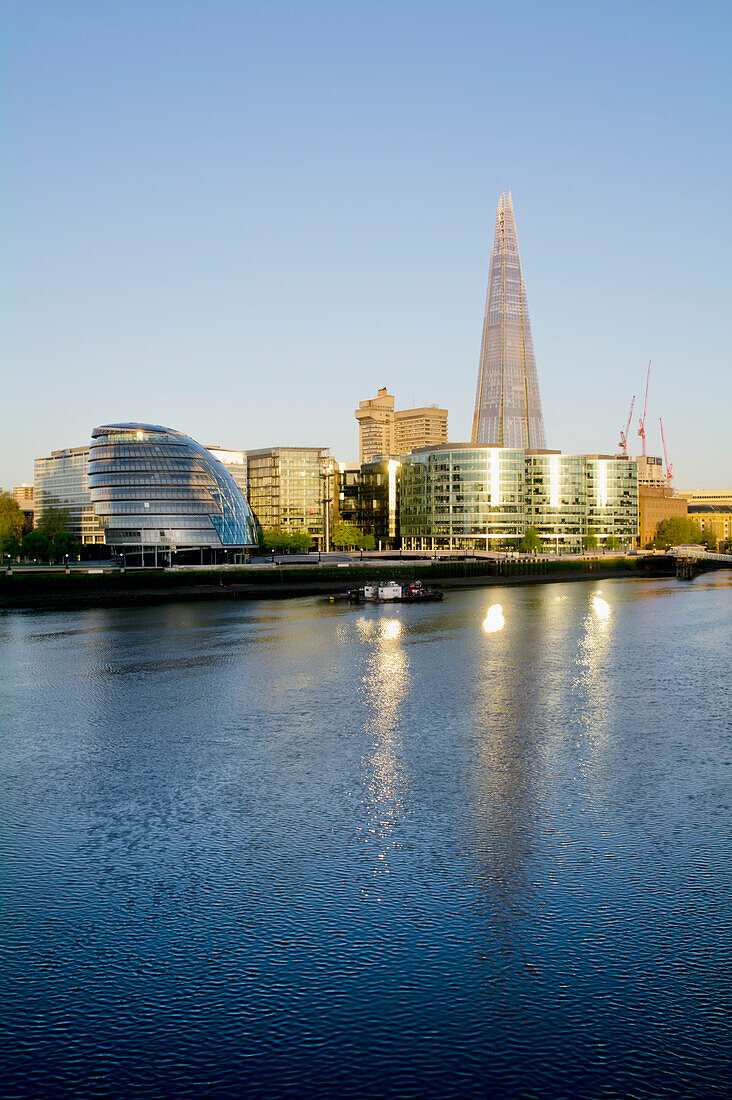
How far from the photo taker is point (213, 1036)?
13.5 meters

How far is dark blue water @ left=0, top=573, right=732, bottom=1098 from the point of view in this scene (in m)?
13.1

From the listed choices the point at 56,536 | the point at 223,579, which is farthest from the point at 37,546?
the point at 223,579

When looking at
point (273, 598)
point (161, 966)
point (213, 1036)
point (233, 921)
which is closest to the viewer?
point (213, 1036)

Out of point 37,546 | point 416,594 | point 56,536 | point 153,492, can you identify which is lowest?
point 416,594

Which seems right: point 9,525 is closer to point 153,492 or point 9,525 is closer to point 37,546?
point 37,546

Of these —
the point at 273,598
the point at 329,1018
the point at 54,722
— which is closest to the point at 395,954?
the point at 329,1018

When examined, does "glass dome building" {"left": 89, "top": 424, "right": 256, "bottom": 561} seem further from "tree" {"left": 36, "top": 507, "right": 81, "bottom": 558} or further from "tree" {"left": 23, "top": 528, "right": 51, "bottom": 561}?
"tree" {"left": 23, "top": 528, "right": 51, "bottom": 561}

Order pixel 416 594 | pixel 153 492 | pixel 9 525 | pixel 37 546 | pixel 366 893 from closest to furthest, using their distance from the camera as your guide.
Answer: pixel 366 893 < pixel 416 594 < pixel 153 492 < pixel 9 525 < pixel 37 546

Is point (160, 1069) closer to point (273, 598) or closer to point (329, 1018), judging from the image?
point (329, 1018)

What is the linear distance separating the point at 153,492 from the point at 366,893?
129 meters

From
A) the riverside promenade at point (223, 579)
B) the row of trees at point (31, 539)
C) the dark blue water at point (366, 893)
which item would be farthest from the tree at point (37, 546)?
the dark blue water at point (366, 893)

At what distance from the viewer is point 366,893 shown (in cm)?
1838

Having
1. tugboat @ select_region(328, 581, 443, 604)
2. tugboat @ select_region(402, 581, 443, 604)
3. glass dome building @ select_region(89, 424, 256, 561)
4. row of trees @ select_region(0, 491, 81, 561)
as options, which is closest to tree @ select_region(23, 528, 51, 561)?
row of trees @ select_region(0, 491, 81, 561)

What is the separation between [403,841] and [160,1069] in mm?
9612
